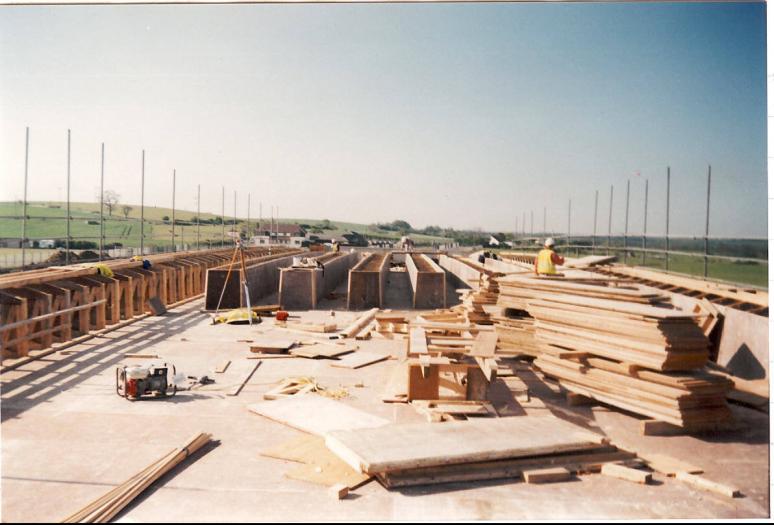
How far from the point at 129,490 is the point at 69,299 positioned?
28.7 feet

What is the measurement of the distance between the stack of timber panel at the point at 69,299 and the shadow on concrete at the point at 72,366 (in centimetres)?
52

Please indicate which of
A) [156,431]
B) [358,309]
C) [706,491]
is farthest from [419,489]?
[358,309]

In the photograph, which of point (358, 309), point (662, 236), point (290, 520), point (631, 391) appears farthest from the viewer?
→ point (358, 309)

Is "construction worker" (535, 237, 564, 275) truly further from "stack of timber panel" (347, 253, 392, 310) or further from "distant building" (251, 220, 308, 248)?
"distant building" (251, 220, 308, 248)

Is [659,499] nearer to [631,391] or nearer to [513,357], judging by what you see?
[631,391]

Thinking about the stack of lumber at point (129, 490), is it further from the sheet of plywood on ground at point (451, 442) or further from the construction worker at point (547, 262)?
the construction worker at point (547, 262)

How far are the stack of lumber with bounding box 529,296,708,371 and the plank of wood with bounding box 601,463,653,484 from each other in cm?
203

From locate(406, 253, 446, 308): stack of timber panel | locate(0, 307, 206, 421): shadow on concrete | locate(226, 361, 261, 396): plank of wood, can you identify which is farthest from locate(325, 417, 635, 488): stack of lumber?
locate(406, 253, 446, 308): stack of timber panel

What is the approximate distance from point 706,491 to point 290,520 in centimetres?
441

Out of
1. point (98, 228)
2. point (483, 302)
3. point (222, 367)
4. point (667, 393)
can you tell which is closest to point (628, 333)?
point (667, 393)

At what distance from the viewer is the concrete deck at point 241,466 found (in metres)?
5.65

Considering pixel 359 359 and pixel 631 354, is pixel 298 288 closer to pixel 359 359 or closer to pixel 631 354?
pixel 359 359

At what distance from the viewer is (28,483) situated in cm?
602

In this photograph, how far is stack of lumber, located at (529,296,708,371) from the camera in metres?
7.99
